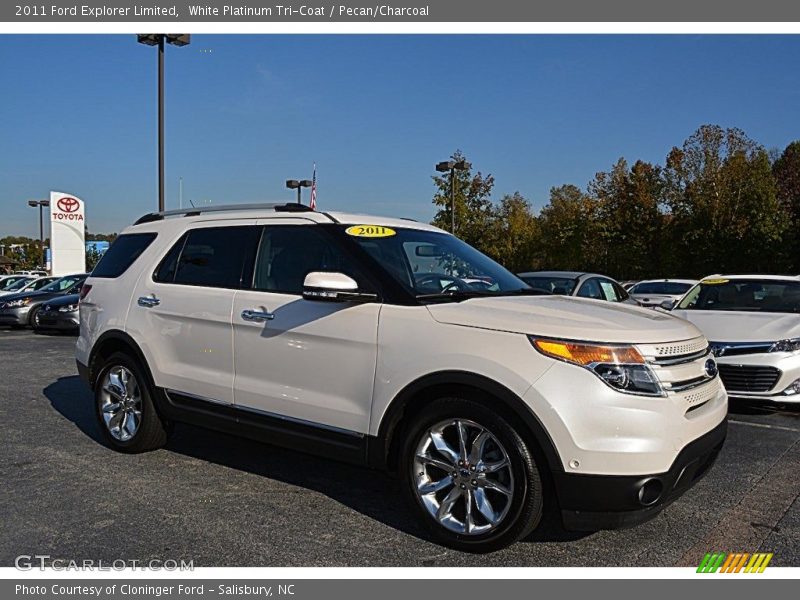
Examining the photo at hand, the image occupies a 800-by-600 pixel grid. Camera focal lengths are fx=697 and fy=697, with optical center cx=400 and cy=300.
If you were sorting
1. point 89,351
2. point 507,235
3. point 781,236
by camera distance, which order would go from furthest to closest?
1. point 507,235
2. point 781,236
3. point 89,351

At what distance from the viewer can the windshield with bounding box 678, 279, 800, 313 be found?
822cm

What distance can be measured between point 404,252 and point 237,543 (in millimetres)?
2023

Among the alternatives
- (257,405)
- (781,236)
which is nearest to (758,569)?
(257,405)

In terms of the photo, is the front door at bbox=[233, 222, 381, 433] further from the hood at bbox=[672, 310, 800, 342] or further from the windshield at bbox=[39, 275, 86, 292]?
the windshield at bbox=[39, 275, 86, 292]

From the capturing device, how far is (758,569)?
11.4 feet

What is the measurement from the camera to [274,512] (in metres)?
4.20

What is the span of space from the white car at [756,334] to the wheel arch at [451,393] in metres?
4.48

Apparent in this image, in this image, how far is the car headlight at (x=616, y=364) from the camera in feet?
11.0

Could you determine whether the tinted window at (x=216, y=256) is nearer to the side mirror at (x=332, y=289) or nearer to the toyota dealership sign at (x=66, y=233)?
the side mirror at (x=332, y=289)

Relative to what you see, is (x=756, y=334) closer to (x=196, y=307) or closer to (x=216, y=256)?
(x=216, y=256)

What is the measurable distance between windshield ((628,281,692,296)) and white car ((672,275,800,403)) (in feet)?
40.7

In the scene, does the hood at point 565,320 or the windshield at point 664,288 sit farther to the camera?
the windshield at point 664,288

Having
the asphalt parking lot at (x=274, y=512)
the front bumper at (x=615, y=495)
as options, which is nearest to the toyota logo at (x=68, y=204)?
the asphalt parking lot at (x=274, y=512)
